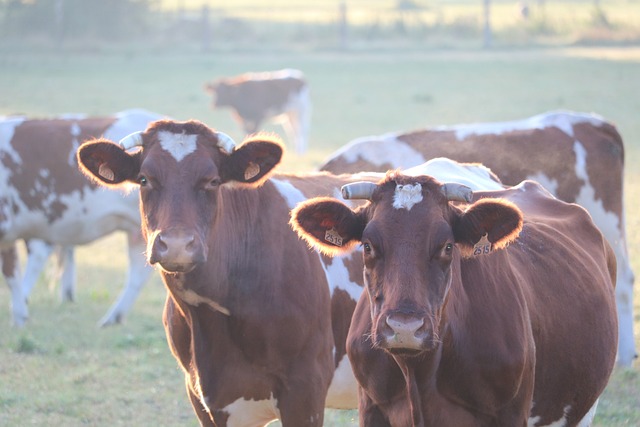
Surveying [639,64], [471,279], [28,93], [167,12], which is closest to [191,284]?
[471,279]

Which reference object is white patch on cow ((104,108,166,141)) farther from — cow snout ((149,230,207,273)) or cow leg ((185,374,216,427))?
cow snout ((149,230,207,273))

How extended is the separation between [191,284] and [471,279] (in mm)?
1360

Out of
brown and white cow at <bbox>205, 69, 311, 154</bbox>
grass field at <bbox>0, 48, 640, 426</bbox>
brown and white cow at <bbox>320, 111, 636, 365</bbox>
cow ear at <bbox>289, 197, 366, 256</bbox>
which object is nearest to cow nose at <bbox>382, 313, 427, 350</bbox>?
cow ear at <bbox>289, 197, 366, 256</bbox>

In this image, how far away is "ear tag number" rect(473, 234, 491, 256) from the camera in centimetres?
401

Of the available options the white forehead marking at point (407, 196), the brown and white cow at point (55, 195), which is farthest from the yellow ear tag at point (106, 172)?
the brown and white cow at point (55, 195)

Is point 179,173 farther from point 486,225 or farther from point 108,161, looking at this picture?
point 486,225

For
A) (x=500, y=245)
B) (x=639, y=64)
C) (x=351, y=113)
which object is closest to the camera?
(x=500, y=245)

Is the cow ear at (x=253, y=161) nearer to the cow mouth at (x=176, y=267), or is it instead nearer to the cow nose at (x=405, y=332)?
the cow mouth at (x=176, y=267)

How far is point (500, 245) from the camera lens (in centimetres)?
399

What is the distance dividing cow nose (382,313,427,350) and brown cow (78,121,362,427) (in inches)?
51.9

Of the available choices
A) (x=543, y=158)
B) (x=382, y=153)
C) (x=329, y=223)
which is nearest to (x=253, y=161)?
(x=329, y=223)

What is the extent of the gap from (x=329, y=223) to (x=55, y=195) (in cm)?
567

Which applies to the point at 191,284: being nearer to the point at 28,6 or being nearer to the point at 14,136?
the point at 14,136

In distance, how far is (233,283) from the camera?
498 centimetres
